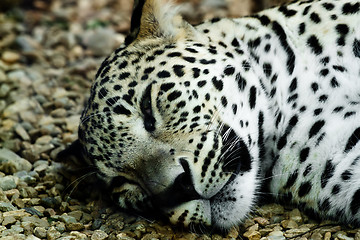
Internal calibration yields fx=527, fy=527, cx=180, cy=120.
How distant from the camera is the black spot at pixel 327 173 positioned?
345cm

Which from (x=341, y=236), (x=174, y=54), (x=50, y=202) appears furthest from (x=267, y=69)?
(x=50, y=202)

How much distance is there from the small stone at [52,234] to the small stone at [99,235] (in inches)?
9.1

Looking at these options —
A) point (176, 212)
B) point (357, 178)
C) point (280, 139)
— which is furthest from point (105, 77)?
point (357, 178)

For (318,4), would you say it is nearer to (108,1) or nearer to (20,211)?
(20,211)

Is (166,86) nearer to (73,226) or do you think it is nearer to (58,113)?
(73,226)

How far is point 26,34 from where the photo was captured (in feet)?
22.6

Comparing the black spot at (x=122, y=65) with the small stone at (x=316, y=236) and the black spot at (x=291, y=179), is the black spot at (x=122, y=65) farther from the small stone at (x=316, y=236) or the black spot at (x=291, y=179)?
the small stone at (x=316, y=236)

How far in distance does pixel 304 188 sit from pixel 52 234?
171cm

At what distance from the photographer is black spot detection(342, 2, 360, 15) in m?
3.76

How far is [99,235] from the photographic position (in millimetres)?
3518

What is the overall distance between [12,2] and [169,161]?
5.09m

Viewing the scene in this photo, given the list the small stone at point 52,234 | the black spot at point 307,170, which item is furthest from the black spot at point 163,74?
the small stone at point 52,234

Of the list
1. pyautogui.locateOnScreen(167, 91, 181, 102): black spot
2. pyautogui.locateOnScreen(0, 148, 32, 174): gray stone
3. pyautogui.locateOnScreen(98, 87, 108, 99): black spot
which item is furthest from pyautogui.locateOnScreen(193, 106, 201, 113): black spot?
pyautogui.locateOnScreen(0, 148, 32, 174): gray stone

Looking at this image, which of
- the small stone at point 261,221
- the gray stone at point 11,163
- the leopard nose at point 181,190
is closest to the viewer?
the leopard nose at point 181,190
